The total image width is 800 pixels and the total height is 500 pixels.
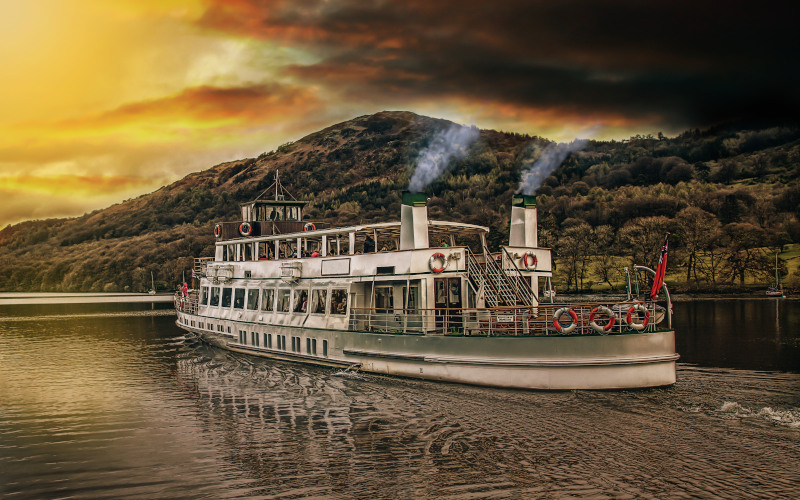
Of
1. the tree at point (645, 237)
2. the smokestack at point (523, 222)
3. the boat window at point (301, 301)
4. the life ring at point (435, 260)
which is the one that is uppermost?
the tree at point (645, 237)

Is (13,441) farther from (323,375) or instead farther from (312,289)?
(312,289)

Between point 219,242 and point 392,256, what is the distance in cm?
1727

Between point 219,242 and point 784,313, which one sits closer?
point 219,242

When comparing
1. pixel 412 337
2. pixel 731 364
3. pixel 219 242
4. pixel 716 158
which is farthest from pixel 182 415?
pixel 716 158

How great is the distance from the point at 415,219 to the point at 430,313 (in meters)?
4.06

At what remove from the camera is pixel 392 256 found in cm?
2614

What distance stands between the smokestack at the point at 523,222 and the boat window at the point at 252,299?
1536 cm

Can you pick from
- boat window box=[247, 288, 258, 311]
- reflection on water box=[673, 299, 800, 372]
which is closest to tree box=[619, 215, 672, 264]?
reflection on water box=[673, 299, 800, 372]

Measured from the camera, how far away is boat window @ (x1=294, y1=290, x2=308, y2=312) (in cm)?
3097

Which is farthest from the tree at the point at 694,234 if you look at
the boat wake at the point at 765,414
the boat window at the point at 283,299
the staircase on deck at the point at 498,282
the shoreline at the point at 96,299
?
the shoreline at the point at 96,299

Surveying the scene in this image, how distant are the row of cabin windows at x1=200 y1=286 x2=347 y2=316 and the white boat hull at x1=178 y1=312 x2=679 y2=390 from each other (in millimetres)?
4142

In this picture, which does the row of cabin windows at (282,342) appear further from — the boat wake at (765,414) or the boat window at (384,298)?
the boat wake at (765,414)

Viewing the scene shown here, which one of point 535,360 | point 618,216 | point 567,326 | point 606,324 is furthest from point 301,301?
point 618,216

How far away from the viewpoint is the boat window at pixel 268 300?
33438 millimetres
